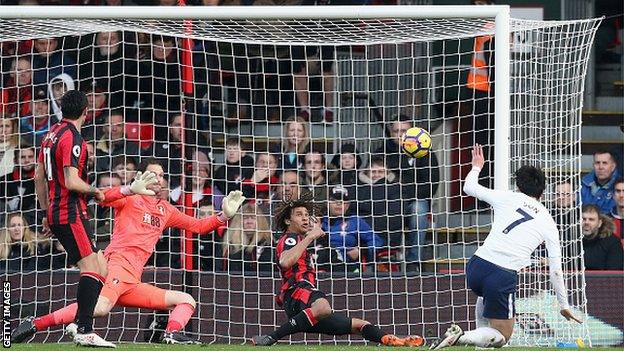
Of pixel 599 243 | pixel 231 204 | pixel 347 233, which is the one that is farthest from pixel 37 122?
pixel 599 243

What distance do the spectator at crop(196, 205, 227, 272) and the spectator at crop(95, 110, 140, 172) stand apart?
908mm

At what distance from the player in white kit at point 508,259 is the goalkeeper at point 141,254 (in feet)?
8.07

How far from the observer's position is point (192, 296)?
45.5 feet

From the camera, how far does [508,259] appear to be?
37.4 feet

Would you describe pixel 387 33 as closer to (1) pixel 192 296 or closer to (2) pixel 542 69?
(2) pixel 542 69

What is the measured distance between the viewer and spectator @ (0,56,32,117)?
48.4 feet

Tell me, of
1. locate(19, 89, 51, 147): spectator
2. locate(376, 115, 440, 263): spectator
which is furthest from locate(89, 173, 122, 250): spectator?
locate(376, 115, 440, 263): spectator

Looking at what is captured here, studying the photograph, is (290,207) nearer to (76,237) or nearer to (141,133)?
(141,133)

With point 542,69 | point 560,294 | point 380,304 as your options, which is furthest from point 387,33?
point 560,294

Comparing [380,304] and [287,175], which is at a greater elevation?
[287,175]

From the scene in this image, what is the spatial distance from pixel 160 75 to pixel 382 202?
2.73m

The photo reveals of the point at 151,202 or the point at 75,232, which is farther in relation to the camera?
the point at 151,202

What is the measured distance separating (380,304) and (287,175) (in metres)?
1.60

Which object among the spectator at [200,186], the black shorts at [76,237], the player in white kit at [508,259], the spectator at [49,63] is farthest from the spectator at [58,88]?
the player in white kit at [508,259]
